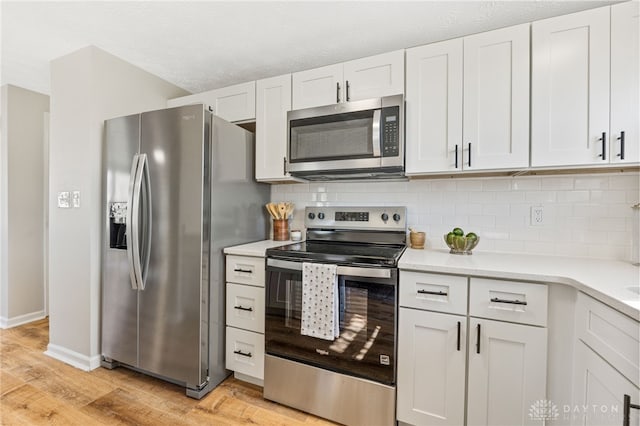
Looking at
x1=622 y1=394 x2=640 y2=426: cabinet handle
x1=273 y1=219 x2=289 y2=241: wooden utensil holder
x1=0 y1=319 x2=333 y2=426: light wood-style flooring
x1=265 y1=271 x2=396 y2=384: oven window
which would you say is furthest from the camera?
x1=273 y1=219 x2=289 y2=241: wooden utensil holder

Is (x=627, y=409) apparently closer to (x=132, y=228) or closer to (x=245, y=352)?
(x=245, y=352)

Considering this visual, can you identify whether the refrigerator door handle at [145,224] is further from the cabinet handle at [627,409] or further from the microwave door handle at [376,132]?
the cabinet handle at [627,409]

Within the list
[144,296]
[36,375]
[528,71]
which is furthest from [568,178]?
[36,375]

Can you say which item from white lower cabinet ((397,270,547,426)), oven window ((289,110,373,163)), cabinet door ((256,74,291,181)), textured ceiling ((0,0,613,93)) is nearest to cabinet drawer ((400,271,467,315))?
white lower cabinet ((397,270,547,426))

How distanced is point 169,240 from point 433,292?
1.61m

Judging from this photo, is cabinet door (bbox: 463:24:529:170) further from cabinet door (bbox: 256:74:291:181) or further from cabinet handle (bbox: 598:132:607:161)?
cabinet door (bbox: 256:74:291:181)

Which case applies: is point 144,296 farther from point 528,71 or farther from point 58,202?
point 528,71

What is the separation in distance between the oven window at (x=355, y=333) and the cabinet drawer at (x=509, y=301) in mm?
392

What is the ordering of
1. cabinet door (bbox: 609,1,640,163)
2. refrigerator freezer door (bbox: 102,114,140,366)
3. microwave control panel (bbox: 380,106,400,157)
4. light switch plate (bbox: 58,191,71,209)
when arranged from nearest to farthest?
cabinet door (bbox: 609,1,640,163) → microwave control panel (bbox: 380,106,400,157) → refrigerator freezer door (bbox: 102,114,140,366) → light switch plate (bbox: 58,191,71,209)

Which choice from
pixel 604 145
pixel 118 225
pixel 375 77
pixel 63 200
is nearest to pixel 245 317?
pixel 118 225

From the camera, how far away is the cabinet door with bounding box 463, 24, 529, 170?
1564 millimetres

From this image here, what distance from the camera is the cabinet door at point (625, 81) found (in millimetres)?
1380

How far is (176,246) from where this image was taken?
71.3 inches

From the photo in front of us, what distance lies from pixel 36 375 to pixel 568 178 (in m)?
3.80
